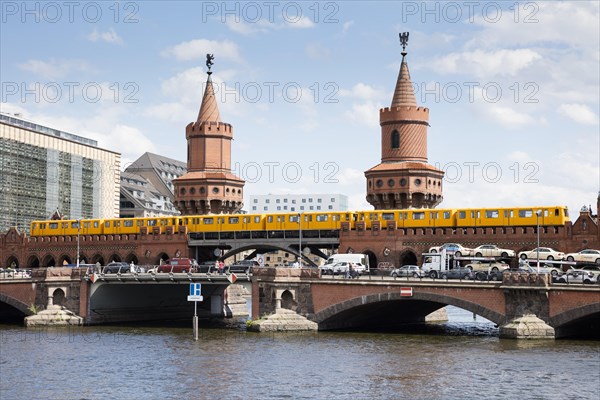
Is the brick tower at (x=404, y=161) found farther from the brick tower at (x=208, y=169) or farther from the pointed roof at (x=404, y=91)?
the brick tower at (x=208, y=169)

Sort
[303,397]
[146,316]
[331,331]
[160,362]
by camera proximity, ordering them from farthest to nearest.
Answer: [146,316] → [331,331] → [160,362] → [303,397]

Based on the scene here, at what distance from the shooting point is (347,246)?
10831cm

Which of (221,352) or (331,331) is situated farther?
(331,331)

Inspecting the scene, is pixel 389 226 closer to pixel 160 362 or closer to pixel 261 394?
pixel 160 362

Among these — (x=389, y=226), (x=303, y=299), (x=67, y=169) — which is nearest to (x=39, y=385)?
(x=303, y=299)

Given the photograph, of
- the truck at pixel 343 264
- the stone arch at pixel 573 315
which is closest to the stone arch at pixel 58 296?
the truck at pixel 343 264

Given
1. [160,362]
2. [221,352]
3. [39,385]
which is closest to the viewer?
[39,385]

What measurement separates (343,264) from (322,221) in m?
23.3

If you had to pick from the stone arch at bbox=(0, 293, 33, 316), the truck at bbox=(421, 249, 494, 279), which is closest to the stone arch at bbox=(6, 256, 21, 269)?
the stone arch at bbox=(0, 293, 33, 316)

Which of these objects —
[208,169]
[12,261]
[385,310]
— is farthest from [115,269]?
[12,261]

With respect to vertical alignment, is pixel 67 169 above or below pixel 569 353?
above

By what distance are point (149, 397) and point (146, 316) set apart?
149 feet

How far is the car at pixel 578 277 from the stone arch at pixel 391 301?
16.1 feet

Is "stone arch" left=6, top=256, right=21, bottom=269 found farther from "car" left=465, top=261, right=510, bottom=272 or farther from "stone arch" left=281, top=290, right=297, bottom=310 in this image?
"car" left=465, top=261, right=510, bottom=272
